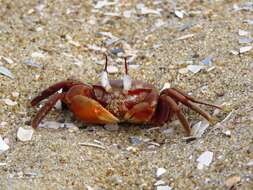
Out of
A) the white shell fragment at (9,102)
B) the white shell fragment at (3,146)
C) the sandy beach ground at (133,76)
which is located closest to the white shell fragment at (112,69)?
the sandy beach ground at (133,76)

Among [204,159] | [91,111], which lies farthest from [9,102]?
[204,159]

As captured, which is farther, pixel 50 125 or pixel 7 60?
pixel 7 60

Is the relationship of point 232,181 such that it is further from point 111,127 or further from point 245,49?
point 245,49

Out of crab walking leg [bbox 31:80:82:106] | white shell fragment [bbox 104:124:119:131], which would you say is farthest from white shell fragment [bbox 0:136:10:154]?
white shell fragment [bbox 104:124:119:131]

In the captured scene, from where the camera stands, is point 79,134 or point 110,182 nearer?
point 110,182

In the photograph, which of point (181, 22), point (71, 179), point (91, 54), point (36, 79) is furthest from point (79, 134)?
point (181, 22)

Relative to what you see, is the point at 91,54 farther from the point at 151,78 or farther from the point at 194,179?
the point at 194,179
